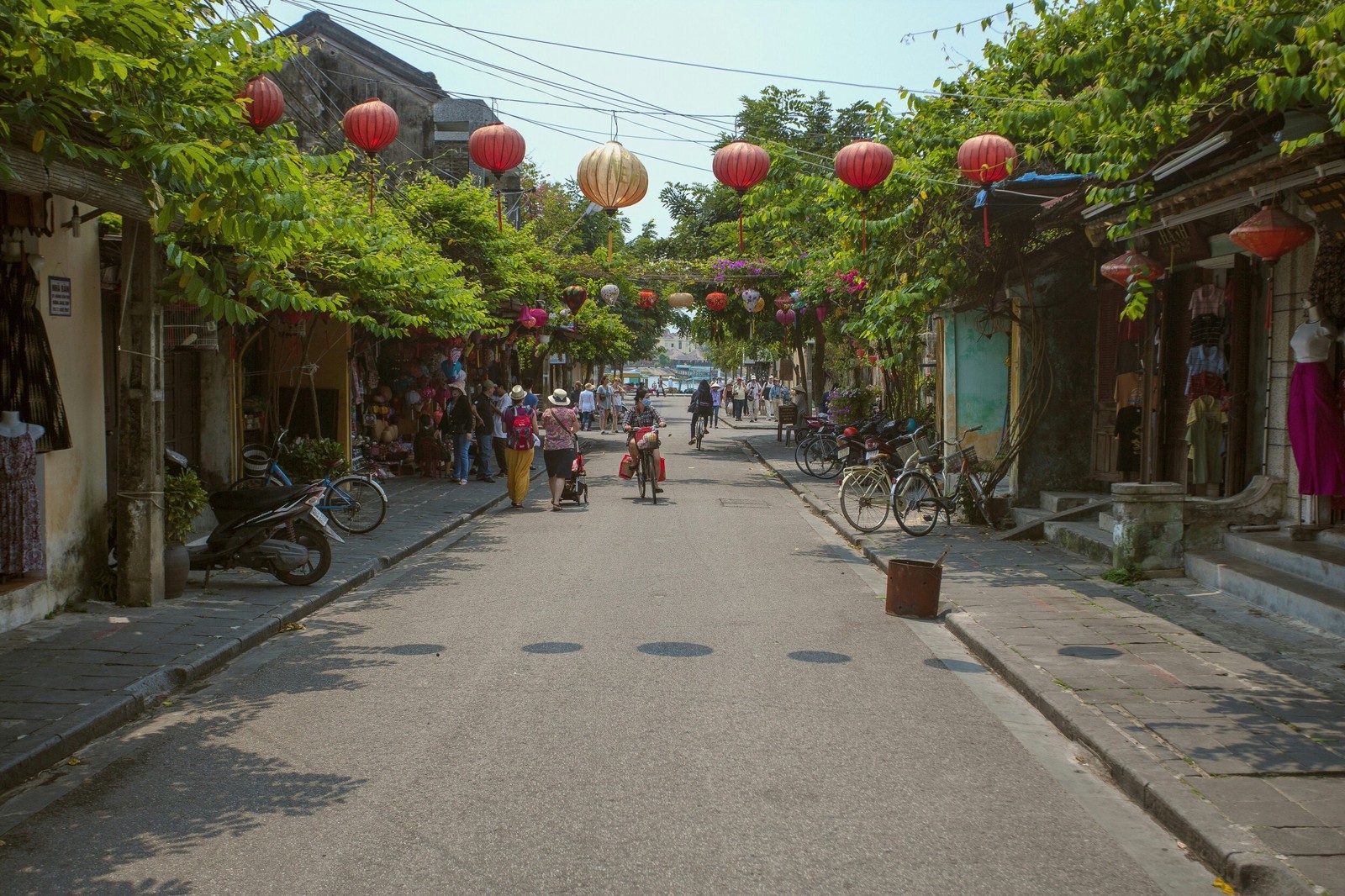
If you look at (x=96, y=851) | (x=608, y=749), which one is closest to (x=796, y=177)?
(x=608, y=749)

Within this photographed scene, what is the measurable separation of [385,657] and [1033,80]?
1063 centimetres

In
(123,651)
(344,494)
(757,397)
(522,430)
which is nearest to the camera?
(123,651)

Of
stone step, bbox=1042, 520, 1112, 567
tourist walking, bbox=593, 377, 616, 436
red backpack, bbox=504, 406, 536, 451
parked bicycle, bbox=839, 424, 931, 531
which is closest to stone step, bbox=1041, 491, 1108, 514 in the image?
stone step, bbox=1042, 520, 1112, 567

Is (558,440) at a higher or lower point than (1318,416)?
lower

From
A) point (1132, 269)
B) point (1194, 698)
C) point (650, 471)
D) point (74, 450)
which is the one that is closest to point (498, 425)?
point (650, 471)

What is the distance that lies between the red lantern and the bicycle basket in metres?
8.19

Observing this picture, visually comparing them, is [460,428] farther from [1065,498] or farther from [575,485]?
[1065,498]

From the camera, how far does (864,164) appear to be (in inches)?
493

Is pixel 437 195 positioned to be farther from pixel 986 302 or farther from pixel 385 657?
pixel 385 657

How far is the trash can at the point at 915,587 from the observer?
9711 mm

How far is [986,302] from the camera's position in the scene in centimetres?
1594

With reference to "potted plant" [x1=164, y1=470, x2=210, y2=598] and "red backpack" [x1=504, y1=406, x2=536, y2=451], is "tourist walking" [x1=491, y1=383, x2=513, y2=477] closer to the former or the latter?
"red backpack" [x1=504, y1=406, x2=536, y2=451]

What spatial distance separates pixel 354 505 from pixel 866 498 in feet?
21.5

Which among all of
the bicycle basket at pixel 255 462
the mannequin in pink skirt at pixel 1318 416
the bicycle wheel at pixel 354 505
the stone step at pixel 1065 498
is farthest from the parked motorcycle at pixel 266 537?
the stone step at pixel 1065 498
